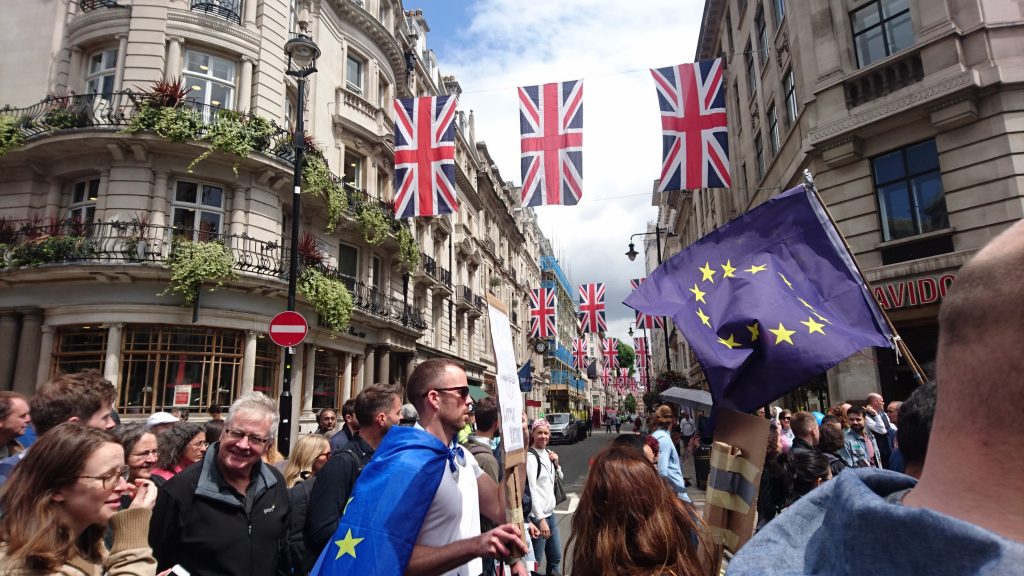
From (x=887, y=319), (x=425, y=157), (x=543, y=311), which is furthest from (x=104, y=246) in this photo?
(x=543, y=311)

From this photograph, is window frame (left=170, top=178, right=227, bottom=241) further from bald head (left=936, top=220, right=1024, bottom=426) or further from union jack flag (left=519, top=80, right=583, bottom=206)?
bald head (left=936, top=220, right=1024, bottom=426)

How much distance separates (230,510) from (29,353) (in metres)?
16.8

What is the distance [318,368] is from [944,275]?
1827 centimetres

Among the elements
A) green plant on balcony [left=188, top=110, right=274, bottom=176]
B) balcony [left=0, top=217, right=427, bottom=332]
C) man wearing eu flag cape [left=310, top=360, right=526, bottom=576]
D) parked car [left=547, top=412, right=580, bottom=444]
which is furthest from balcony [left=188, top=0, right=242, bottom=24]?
parked car [left=547, top=412, right=580, bottom=444]

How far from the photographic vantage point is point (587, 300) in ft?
107

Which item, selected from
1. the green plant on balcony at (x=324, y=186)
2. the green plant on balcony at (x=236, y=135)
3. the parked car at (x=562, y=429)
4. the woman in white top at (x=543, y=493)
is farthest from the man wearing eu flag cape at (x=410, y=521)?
the parked car at (x=562, y=429)

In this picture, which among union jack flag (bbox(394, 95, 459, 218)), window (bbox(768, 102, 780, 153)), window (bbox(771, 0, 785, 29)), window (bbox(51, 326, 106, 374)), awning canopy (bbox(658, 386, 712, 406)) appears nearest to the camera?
→ union jack flag (bbox(394, 95, 459, 218))

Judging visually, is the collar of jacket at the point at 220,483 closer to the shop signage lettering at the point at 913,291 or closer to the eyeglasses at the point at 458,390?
the eyeglasses at the point at 458,390

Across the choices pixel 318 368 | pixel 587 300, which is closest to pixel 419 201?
pixel 318 368

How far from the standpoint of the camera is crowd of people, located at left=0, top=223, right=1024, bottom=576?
2.43ft

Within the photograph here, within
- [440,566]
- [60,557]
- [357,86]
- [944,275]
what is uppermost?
[357,86]

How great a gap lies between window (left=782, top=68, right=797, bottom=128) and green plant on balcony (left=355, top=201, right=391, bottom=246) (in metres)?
14.7

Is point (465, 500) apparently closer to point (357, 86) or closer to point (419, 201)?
point (419, 201)

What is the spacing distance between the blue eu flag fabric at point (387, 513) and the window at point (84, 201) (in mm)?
17517
